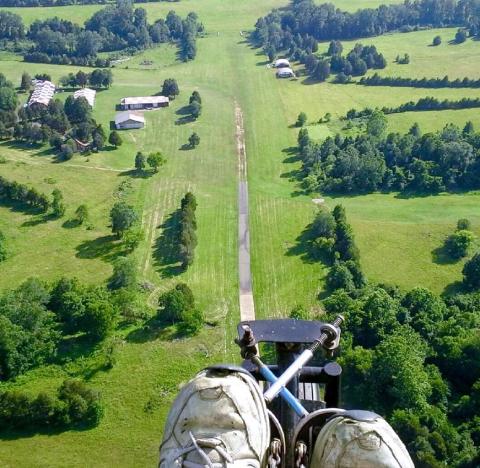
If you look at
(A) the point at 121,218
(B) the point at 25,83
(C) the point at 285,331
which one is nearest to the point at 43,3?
(B) the point at 25,83

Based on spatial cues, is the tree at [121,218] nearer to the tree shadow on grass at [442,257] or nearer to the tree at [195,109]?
the tree shadow on grass at [442,257]

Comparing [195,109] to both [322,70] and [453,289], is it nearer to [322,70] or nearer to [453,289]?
[322,70]

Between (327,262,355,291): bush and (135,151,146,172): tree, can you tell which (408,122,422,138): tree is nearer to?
(327,262,355,291): bush

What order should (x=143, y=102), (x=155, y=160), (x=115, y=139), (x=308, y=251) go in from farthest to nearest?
(x=143, y=102)
(x=115, y=139)
(x=155, y=160)
(x=308, y=251)

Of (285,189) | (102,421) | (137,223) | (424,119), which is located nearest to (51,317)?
(102,421)

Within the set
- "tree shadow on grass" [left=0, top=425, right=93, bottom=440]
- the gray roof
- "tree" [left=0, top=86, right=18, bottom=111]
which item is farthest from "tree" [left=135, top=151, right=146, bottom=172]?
"tree shadow on grass" [left=0, top=425, right=93, bottom=440]

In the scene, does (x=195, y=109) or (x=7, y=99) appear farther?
(x=195, y=109)

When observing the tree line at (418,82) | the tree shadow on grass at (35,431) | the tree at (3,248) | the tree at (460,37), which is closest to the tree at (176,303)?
the tree shadow on grass at (35,431)
